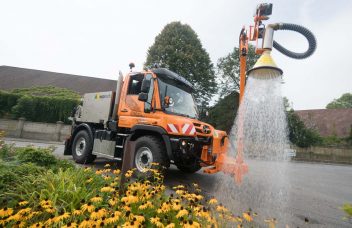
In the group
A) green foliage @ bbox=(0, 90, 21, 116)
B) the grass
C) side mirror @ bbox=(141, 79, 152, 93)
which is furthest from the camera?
green foliage @ bbox=(0, 90, 21, 116)

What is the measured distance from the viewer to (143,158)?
19.3 feet

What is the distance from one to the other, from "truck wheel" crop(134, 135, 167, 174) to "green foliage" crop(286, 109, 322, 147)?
25.3m

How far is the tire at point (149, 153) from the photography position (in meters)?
5.50

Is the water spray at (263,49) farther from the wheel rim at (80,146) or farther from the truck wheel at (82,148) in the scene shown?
the wheel rim at (80,146)

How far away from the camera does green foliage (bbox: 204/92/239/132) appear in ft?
85.8

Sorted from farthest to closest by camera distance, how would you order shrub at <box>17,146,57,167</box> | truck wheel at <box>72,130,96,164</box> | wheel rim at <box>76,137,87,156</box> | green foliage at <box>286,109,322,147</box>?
green foliage at <box>286,109,322,147</box> < wheel rim at <box>76,137,87,156</box> < truck wheel at <box>72,130,96,164</box> < shrub at <box>17,146,57,167</box>

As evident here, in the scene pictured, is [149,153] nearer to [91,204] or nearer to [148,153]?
[148,153]

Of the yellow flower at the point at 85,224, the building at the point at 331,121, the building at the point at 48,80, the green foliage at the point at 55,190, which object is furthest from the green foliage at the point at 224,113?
the yellow flower at the point at 85,224

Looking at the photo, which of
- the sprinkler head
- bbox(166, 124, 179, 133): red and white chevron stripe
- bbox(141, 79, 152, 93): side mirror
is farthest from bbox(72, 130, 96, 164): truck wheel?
the sprinkler head

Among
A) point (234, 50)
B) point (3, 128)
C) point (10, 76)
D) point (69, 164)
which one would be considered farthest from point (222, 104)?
point (10, 76)

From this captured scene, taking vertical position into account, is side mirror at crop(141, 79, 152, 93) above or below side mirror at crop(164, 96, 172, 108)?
above

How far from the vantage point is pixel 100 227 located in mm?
2074

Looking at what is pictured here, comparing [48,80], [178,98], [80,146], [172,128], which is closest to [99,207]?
[172,128]

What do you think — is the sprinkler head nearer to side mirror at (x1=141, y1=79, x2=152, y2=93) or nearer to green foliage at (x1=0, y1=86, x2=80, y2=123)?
side mirror at (x1=141, y1=79, x2=152, y2=93)
